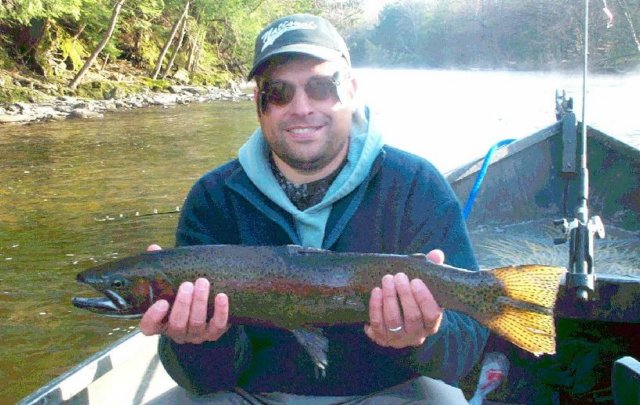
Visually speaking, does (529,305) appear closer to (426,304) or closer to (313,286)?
(426,304)

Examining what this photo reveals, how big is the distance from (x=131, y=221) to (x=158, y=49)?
33.1 meters

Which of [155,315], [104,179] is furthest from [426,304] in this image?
[104,179]

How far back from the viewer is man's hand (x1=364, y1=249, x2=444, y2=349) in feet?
8.17

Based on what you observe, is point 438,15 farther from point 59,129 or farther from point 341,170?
point 341,170

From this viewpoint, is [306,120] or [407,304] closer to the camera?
[407,304]

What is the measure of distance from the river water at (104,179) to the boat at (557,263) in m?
1.77

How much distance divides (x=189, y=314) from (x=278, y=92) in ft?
3.51

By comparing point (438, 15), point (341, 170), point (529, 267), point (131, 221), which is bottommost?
point (131, 221)

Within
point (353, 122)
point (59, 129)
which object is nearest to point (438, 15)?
point (59, 129)

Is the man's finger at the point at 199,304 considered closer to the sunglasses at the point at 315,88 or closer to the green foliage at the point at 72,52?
the sunglasses at the point at 315,88

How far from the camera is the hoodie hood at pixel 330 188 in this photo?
294 cm

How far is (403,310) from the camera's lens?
2.53 metres

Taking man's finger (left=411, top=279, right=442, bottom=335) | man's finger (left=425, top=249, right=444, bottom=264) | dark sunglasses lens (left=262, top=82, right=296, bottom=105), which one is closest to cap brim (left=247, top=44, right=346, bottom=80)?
dark sunglasses lens (left=262, top=82, right=296, bottom=105)

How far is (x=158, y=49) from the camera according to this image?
136 feet
